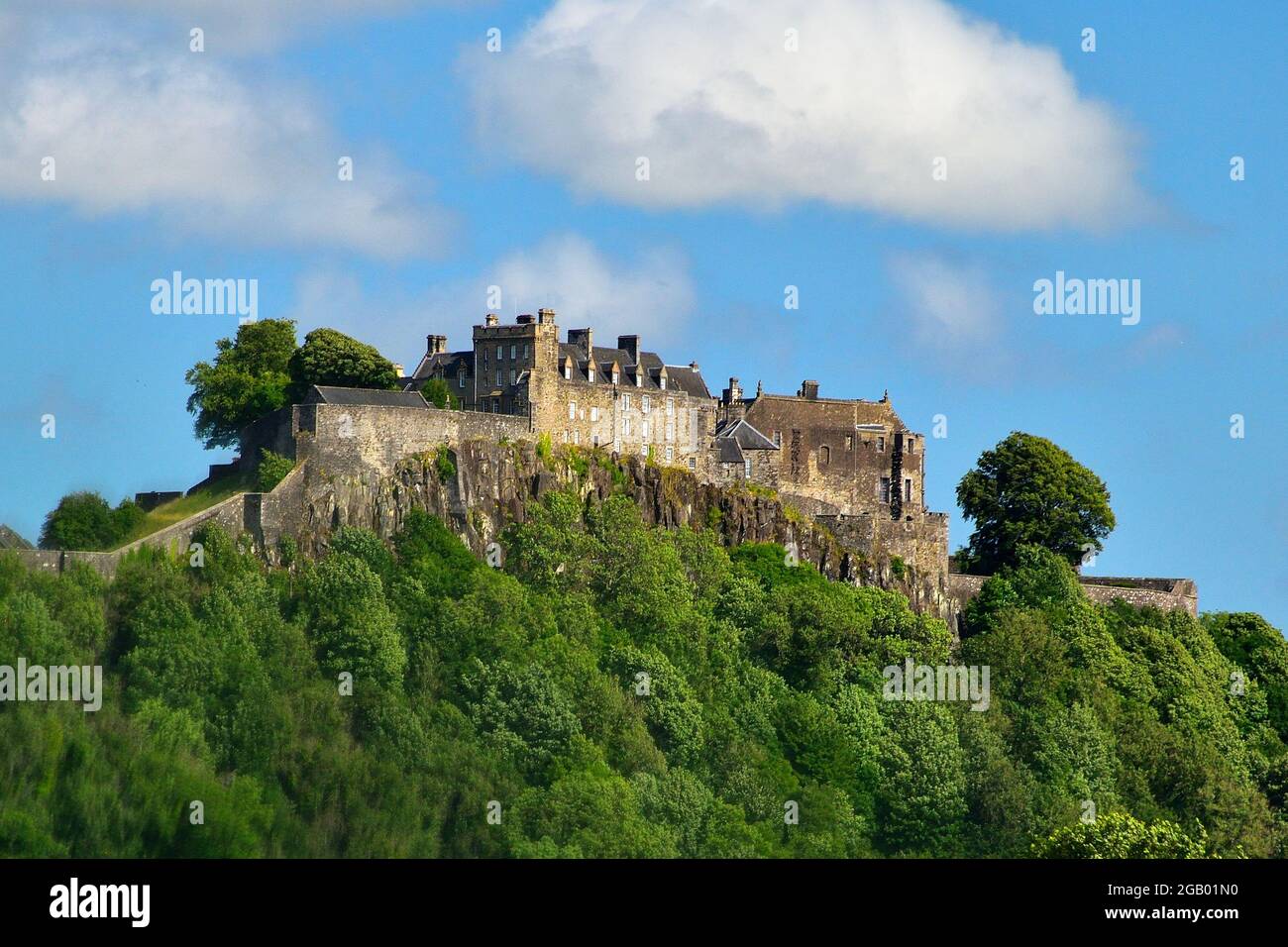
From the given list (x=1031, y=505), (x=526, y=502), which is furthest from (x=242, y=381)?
(x=1031, y=505)

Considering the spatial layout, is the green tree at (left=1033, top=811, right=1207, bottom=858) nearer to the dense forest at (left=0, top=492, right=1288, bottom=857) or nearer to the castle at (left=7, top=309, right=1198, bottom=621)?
the dense forest at (left=0, top=492, right=1288, bottom=857)

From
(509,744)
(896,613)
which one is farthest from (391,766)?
(896,613)

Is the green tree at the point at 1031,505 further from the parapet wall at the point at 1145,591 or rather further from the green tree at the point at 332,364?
the green tree at the point at 332,364

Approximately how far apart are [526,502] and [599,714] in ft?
21.8

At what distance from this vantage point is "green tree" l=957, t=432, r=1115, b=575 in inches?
3322

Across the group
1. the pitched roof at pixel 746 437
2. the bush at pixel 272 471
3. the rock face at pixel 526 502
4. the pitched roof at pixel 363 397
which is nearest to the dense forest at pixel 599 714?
the rock face at pixel 526 502

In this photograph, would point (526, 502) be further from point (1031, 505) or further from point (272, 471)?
point (1031, 505)

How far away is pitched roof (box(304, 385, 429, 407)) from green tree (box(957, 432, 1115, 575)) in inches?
864

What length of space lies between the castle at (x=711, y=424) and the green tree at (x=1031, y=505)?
2734 millimetres

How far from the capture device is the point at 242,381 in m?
72.6

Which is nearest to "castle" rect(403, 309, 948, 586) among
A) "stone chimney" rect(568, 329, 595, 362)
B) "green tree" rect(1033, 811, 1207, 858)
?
"stone chimney" rect(568, 329, 595, 362)
